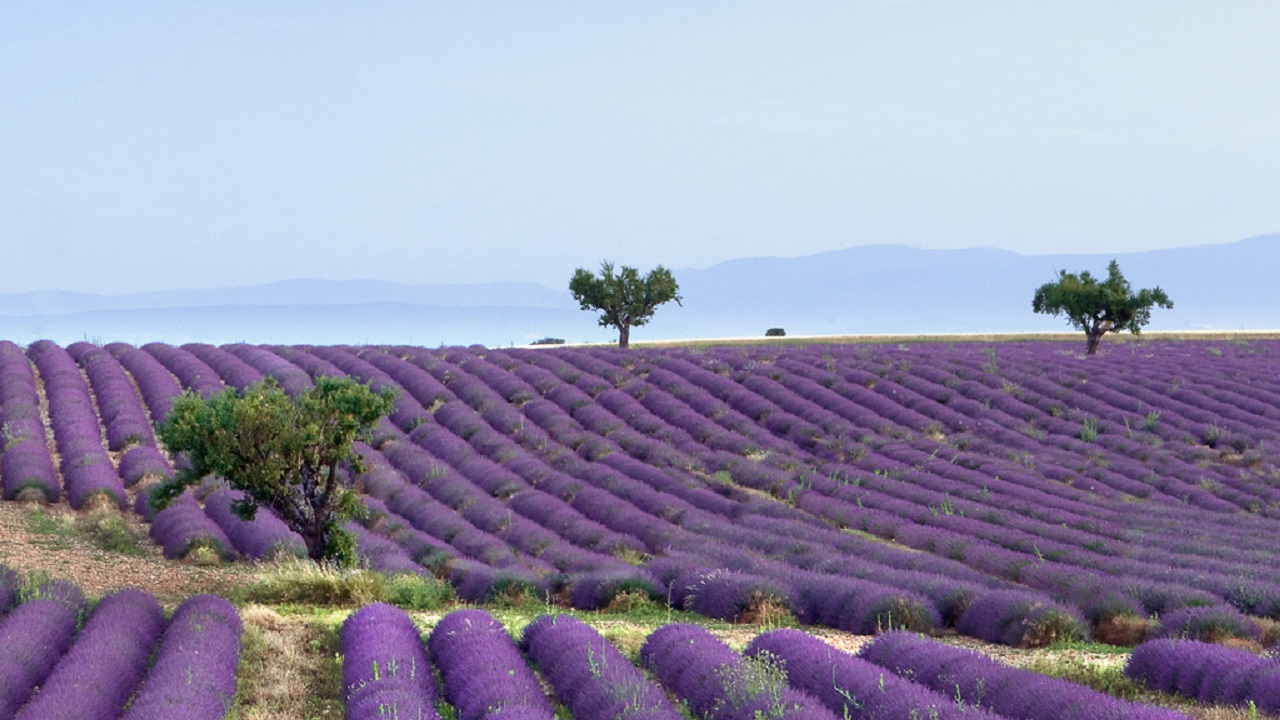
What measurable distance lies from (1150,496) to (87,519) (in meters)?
19.2

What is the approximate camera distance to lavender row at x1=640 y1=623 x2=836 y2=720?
7.77 metres

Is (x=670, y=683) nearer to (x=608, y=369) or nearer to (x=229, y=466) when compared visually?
(x=229, y=466)

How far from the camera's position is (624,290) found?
42.9 m

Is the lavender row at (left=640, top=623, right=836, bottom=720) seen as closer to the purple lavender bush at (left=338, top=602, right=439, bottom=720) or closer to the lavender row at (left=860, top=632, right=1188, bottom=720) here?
the lavender row at (left=860, top=632, right=1188, bottom=720)

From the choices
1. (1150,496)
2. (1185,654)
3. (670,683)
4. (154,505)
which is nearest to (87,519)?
(154,505)

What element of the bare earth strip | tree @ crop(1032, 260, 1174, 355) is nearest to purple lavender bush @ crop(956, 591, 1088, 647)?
the bare earth strip

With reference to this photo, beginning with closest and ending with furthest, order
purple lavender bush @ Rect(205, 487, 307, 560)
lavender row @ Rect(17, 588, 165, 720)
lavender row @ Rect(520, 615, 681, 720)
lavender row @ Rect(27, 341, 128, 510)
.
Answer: lavender row @ Rect(520, 615, 681, 720), lavender row @ Rect(17, 588, 165, 720), purple lavender bush @ Rect(205, 487, 307, 560), lavender row @ Rect(27, 341, 128, 510)

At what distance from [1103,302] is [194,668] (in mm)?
36623

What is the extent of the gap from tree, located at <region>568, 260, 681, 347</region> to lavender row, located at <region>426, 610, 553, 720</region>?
3134 centimetres

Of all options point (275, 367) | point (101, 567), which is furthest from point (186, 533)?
point (275, 367)

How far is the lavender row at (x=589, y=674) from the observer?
26.3ft

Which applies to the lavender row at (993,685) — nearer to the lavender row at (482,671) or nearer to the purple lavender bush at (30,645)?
the lavender row at (482,671)

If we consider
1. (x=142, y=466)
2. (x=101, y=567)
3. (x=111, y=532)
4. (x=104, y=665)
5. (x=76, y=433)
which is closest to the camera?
(x=104, y=665)

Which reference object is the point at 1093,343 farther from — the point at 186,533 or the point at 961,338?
the point at 186,533
